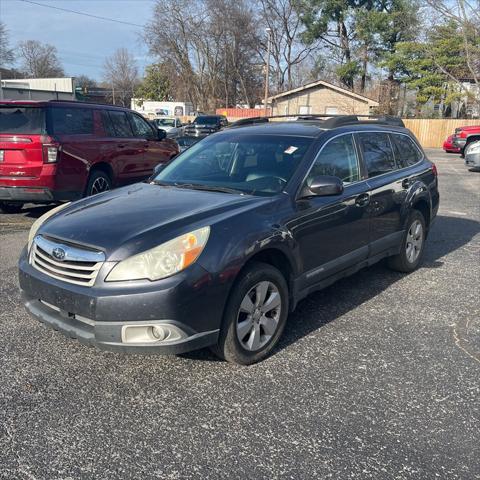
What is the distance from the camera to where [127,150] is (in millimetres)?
8945

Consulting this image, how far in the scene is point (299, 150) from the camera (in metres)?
4.22

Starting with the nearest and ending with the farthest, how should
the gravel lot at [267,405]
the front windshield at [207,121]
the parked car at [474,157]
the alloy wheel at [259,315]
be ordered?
the gravel lot at [267,405]
the alloy wheel at [259,315]
the parked car at [474,157]
the front windshield at [207,121]

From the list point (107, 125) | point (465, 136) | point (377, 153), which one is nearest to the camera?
point (377, 153)

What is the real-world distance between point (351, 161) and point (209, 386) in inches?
98.0

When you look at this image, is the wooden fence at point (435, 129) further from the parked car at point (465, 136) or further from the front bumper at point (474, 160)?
the front bumper at point (474, 160)

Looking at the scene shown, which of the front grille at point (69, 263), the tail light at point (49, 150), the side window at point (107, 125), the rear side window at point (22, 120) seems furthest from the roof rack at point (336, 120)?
the side window at point (107, 125)

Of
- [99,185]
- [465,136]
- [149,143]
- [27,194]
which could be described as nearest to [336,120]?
[27,194]

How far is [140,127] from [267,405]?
7468 mm

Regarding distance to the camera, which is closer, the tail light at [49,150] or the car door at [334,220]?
the car door at [334,220]

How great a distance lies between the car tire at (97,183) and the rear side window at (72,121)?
2.22 ft

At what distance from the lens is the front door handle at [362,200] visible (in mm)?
4539

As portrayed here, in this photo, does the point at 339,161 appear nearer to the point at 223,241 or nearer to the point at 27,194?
the point at 223,241

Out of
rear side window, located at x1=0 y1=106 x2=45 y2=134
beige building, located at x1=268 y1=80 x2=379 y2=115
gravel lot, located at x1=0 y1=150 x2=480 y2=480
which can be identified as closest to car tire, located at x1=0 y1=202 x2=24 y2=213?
rear side window, located at x1=0 y1=106 x2=45 y2=134

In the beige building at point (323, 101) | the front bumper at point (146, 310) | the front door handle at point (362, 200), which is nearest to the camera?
the front bumper at point (146, 310)
